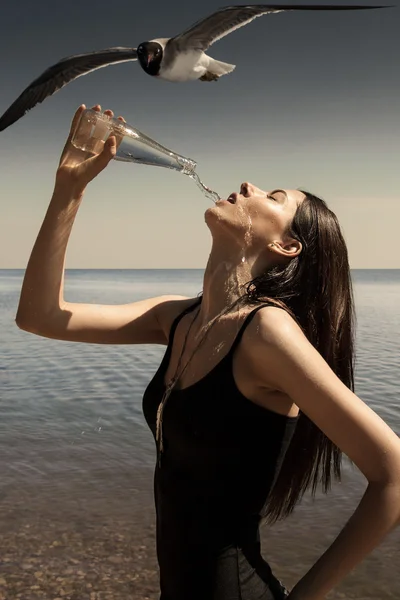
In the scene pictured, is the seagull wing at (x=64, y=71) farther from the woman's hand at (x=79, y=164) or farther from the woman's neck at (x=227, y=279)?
the woman's neck at (x=227, y=279)

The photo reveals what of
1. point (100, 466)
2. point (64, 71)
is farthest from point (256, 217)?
point (100, 466)

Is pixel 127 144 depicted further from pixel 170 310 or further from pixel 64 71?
pixel 64 71

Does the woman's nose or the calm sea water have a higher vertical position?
the woman's nose

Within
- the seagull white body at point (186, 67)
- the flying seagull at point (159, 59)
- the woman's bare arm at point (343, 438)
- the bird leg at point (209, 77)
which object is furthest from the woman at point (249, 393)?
the bird leg at point (209, 77)

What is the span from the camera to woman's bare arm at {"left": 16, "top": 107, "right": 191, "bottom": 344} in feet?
8.21

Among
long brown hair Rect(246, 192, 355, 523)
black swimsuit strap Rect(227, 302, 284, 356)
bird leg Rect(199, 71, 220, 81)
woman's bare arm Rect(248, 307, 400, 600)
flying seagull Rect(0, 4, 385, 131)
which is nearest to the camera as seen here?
woman's bare arm Rect(248, 307, 400, 600)

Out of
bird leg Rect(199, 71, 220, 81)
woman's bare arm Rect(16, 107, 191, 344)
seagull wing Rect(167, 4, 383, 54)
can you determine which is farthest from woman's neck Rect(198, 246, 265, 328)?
bird leg Rect(199, 71, 220, 81)

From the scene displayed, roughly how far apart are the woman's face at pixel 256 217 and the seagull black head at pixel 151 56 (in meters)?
3.50

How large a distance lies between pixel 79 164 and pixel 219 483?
129cm

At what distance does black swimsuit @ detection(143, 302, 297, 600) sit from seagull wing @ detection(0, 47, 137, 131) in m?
3.76

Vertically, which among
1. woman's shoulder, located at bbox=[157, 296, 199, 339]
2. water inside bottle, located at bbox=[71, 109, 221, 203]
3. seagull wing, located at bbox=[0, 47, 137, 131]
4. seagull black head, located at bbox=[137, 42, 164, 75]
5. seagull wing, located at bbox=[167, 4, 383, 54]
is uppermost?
seagull wing, located at bbox=[167, 4, 383, 54]

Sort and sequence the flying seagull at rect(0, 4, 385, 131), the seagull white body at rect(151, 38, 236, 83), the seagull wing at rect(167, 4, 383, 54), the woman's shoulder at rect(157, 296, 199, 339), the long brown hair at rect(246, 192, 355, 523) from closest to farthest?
the long brown hair at rect(246, 192, 355, 523) < the woman's shoulder at rect(157, 296, 199, 339) < the seagull wing at rect(167, 4, 383, 54) < the flying seagull at rect(0, 4, 385, 131) < the seagull white body at rect(151, 38, 236, 83)

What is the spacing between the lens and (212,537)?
2.07m

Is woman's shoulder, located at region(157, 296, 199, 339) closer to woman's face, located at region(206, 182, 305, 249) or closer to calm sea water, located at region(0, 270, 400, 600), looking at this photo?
woman's face, located at region(206, 182, 305, 249)
